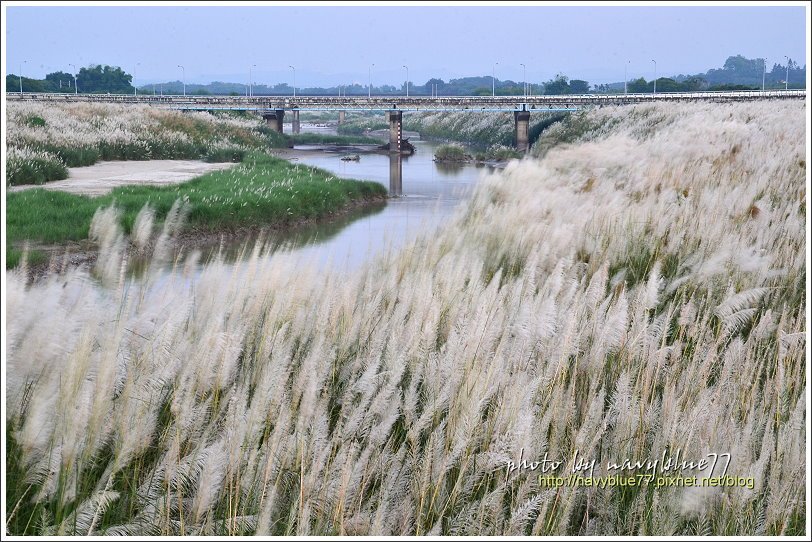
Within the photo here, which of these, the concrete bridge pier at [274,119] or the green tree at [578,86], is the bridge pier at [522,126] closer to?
the concrete bridge pier at [274,119]

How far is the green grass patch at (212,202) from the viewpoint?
45.2ft

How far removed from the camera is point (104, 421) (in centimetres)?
326

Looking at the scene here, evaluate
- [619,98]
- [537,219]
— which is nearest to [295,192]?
[537,219]

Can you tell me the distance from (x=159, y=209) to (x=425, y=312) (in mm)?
12304

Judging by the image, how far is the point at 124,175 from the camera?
22547mm

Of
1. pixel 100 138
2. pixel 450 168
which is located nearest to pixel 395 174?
pixel 450 168

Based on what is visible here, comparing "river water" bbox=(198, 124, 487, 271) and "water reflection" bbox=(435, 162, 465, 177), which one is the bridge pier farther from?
"water reflection" bbox=(435, 162, 465, 177)

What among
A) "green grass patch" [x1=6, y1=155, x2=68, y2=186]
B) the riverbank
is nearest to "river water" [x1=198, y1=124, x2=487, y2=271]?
the riverbank

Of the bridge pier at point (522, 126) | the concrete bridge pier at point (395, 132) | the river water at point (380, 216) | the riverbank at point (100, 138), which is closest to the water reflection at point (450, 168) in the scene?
the river water at point (380, 216)

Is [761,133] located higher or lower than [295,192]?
higher

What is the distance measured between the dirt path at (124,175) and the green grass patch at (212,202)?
2.59ft

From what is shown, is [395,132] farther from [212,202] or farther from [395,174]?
[212,202]

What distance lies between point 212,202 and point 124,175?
6591mm

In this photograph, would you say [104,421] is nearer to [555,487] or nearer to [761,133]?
[555,487]
